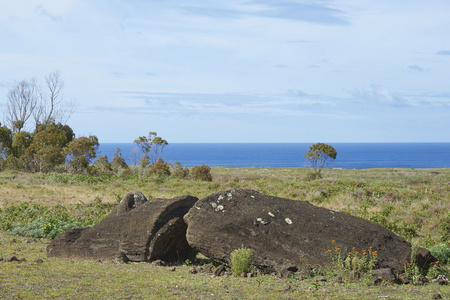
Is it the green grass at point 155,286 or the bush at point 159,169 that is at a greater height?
the bush at point 159,169

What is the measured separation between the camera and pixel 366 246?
41.9 feet

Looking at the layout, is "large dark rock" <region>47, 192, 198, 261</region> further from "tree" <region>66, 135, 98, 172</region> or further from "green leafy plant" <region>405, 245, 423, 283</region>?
"tree" <region>66, 135, 98, 172</region>

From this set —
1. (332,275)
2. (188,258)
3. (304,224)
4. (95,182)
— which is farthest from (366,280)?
(95,182)

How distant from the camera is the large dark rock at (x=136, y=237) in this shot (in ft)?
47.1

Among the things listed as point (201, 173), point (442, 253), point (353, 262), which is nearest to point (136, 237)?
point (353, 262)

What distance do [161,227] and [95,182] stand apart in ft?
100.0

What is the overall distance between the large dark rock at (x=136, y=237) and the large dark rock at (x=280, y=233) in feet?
3.48

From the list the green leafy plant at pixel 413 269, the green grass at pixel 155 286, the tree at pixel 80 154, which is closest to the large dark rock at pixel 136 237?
the green grass at pixel 155 286

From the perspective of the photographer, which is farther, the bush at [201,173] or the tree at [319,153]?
the tree at [319,153]

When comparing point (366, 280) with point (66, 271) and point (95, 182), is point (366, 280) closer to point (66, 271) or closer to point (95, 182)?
point (66, 271)

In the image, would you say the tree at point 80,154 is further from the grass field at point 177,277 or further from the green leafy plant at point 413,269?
the green leafy plant at point 413,269

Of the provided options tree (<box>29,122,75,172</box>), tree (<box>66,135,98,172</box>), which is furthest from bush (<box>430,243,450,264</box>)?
tree (<box>29,122,75,172</box>)

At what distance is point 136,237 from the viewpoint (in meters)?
14.5

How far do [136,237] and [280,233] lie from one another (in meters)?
4.85
